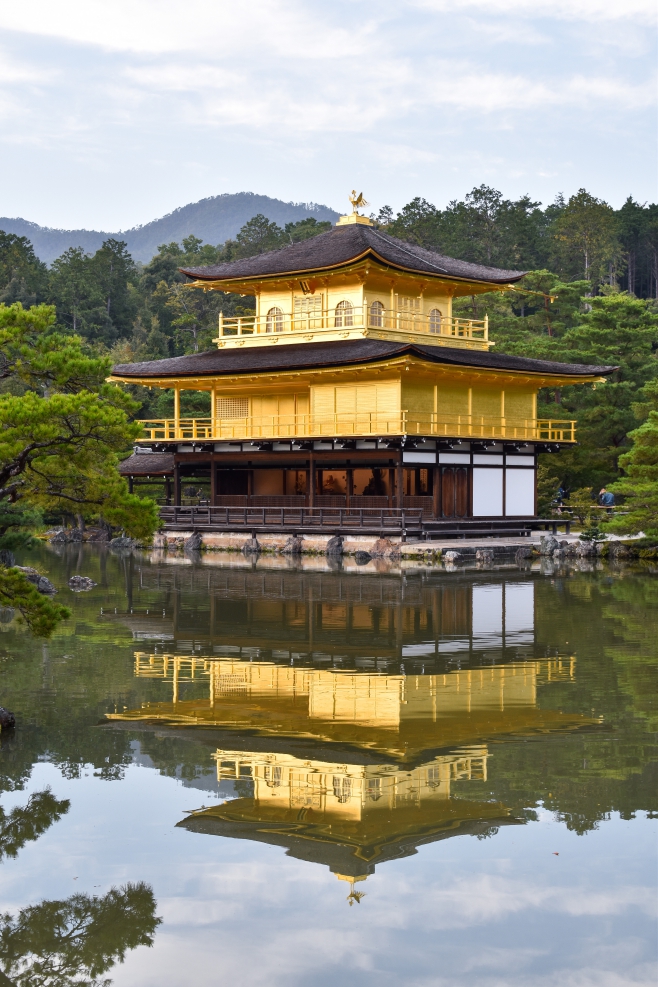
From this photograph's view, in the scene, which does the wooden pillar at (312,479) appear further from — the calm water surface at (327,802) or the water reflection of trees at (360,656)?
the calm water surface at (327,802)

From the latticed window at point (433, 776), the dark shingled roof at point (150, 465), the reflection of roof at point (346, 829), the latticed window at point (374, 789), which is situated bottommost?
the reflection of roof at point (346, 829)

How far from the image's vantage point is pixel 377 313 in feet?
145

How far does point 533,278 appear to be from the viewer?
62656 millimetres

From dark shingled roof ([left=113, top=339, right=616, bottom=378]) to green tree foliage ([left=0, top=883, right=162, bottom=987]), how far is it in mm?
30437

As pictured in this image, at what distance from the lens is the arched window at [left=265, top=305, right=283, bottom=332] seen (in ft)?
154

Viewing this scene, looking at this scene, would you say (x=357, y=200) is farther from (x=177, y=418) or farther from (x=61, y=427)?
(x=61, y=427)

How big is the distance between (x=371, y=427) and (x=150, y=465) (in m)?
12.5

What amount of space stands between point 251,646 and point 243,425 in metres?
27.1

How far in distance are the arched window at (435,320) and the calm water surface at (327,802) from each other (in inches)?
1101

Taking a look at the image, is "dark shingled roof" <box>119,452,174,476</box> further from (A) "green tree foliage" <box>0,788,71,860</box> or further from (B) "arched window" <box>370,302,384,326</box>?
(A) "green tree foliage" <box>0,788,71,860</box>

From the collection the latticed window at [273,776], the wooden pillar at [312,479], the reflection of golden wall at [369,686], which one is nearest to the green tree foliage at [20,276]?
the wooden pillar at [312,479]

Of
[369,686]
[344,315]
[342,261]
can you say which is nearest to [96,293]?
[344,315]

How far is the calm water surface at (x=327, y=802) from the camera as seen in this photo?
7480mm

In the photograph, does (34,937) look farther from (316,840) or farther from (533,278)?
(533,278)
